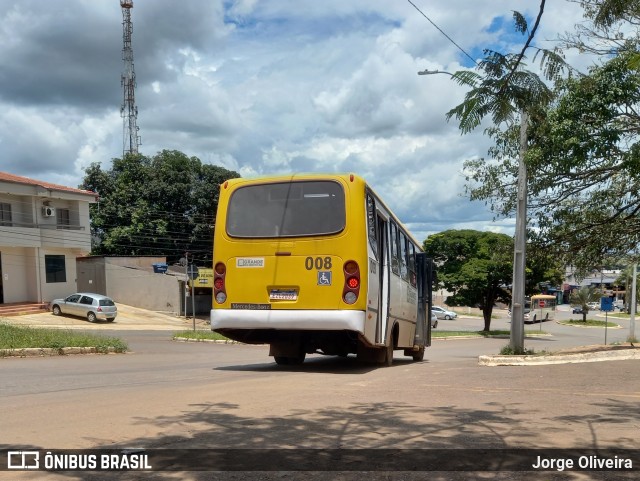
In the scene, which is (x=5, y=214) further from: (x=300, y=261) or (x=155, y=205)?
(x=300, y=261)

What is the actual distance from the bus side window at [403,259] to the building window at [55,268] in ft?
94.8

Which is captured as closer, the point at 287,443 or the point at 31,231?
the point at 287,443

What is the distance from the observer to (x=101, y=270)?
42.9 meters

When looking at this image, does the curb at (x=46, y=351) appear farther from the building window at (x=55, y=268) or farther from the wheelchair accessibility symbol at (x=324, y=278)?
the building window at (x=55, y=268)

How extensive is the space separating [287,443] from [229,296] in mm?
5476

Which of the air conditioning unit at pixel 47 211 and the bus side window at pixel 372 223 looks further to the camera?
the air conditioning unit at pixel 47 211

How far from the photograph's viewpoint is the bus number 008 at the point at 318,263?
1005 centimetres

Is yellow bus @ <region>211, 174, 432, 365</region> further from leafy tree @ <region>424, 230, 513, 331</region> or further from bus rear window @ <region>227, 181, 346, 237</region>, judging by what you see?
leafy tree @ <region>424, 230, 513, 331</region>

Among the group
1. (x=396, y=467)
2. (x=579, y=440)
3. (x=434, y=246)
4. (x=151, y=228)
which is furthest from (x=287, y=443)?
(x=151, y=228)

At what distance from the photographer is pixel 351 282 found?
32.7 ft

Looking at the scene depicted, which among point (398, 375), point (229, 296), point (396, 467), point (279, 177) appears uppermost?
point (279, 177)

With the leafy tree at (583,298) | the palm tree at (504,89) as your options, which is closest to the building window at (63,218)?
the palm tree at (504,89)

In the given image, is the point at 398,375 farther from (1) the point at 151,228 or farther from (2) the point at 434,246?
(1) the point at 151,228

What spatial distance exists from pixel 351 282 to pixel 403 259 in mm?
4164
